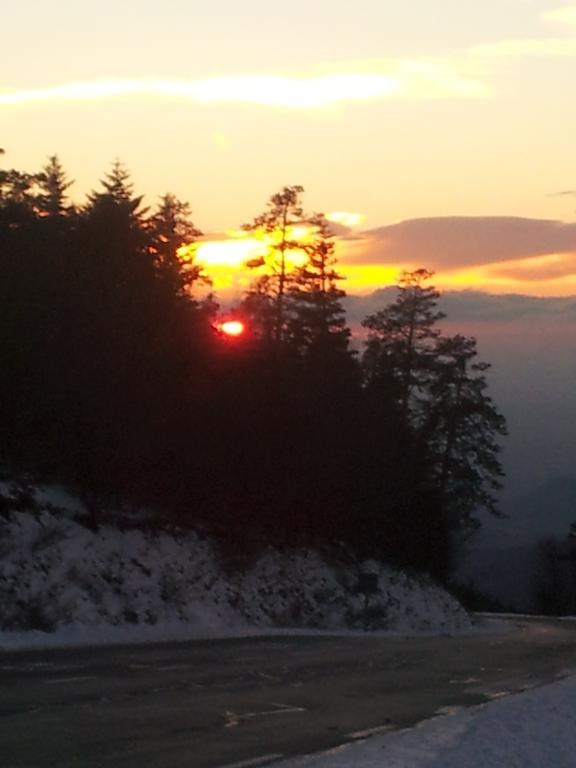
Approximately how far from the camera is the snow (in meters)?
12.5

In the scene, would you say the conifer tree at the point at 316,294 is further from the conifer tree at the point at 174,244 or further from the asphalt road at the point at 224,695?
the asphalt road at the point at 224,695

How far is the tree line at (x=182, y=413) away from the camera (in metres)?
35.7

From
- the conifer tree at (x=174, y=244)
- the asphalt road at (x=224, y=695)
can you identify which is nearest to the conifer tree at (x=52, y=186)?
the conifer tree at (x=174, y=244)

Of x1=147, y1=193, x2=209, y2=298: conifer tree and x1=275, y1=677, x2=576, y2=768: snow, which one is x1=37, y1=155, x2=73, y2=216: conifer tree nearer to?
x1=147, y1=193, x2=209, y2=298: conifer tree

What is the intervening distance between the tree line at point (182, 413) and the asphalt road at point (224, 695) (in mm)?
9147

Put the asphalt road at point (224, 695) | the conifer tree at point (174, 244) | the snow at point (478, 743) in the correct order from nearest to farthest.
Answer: the snow at point (478, 743)
the asphalt road at point (224, 695)
the conifer tree at point (174, 244)

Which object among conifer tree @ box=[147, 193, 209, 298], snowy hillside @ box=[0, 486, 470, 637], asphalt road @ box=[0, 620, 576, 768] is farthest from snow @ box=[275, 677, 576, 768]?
conifer tree @ box=[147, 193, 209, 298]

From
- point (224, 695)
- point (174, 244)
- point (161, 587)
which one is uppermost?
point (174, 244)

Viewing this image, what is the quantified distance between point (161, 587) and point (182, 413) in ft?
22.0

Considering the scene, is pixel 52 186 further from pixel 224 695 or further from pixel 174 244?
pixel 224 695

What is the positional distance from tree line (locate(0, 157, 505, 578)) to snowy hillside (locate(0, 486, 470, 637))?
3.68ft

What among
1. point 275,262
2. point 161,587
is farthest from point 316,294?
point 161,587

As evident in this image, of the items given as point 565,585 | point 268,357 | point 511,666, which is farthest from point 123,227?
point 565,585

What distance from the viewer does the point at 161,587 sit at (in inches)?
1335
